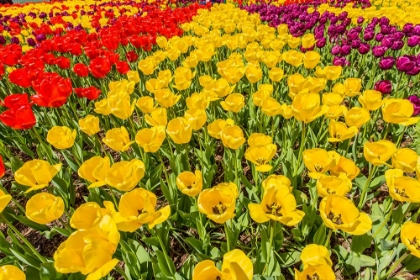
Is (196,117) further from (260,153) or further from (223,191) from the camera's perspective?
(223,191)

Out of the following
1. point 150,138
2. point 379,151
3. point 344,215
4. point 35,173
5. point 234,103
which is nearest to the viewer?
point 344,215

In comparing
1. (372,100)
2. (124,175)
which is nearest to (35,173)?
(124,175)

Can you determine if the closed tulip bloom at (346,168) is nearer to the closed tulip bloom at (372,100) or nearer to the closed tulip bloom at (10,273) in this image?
the closed tulip bloom at (372,100)

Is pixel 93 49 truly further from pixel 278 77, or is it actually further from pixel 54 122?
pixel 278 77

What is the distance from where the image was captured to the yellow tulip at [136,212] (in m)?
1.41

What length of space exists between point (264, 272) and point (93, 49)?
12.6ft

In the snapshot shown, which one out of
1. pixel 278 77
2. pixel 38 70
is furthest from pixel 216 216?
pixel 38 70

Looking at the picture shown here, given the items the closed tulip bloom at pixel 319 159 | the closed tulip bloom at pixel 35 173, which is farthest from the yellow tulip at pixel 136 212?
the closed tulip bloom at pixel 319 159

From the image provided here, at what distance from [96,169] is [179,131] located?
0.60 metres

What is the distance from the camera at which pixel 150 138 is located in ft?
6.74

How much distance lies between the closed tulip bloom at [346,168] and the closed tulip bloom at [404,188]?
204 mm

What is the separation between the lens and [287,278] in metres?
2.04

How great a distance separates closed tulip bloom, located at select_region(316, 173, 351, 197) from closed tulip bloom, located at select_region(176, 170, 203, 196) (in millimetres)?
627

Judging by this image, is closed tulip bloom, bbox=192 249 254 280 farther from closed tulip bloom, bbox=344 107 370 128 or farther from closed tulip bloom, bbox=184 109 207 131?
closed tulip bloom, bbox=344 107 370 128
